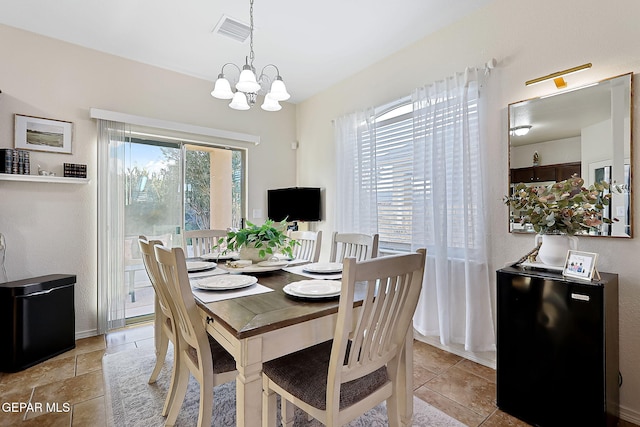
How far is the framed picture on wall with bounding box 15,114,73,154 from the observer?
99.6 inches

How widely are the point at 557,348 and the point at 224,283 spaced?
5.71 feet

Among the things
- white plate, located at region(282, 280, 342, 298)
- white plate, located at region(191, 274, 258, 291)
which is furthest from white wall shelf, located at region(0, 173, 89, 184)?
white plate, located at region(282, 280, 342, 298)

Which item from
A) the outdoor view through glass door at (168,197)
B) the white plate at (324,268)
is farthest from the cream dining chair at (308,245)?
the outdoor view through glass door at (168,197)

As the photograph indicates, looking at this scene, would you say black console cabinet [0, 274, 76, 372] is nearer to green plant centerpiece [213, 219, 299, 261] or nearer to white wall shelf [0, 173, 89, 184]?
white wall shelf [0, 173, 89, 184]

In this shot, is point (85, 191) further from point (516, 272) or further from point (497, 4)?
point (497, 4)

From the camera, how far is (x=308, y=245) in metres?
2.65

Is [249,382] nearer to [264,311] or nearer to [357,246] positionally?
[264,311]

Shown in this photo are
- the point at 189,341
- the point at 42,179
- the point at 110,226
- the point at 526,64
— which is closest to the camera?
the point at 189,341

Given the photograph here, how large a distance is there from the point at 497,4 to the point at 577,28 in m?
0.59

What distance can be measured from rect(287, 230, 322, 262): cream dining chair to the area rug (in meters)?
1.10

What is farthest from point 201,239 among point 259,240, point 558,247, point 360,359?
point 558,247

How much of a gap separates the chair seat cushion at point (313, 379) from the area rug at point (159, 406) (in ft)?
1.76

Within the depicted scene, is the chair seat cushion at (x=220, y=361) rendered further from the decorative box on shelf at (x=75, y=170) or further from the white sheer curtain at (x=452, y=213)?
the decorative box on shelf at (x=75, y=170)

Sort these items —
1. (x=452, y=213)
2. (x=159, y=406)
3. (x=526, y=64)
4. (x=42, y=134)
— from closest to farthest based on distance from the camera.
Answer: (x=159, y=406) < (x=526, y=64) < (x=452, y=213) < (x=42, y=134)
